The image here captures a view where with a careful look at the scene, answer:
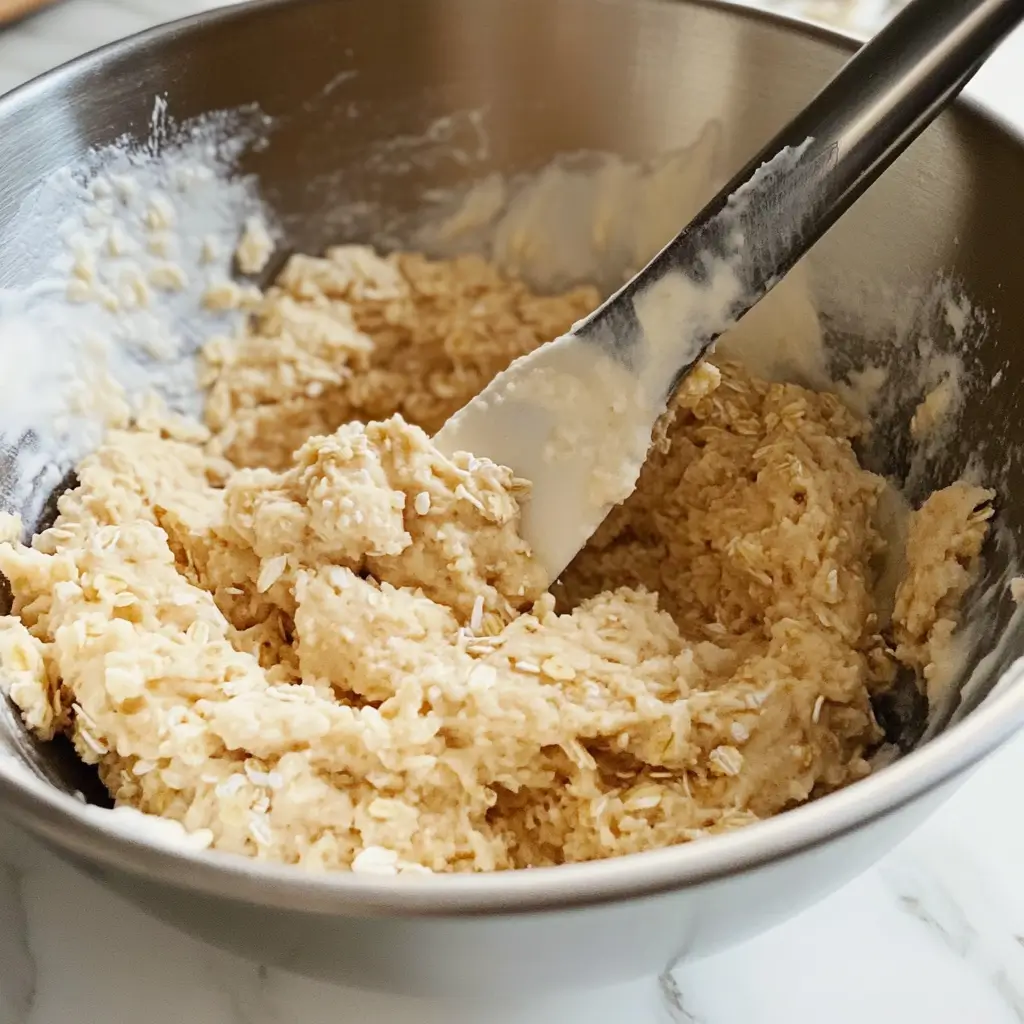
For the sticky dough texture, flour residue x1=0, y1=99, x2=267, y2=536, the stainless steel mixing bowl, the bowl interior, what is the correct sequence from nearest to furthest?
the stainless steel mixing bowl, the sticky dough texture, the bowl interior, flour residue x1=0, y1=99, x2=267, y2=536

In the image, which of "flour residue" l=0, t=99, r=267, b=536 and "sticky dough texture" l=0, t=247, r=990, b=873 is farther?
"flour residue" l=0, t=99, r=267, b=536

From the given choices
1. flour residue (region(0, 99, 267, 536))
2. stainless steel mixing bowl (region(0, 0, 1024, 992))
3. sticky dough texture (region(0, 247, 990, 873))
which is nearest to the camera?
stainless steel mixing bowl (region(0, 0, 1024, 992))

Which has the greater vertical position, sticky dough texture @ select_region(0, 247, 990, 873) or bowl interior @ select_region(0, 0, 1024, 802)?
bowl interior @ select_region(0, 0, 1024, 802)

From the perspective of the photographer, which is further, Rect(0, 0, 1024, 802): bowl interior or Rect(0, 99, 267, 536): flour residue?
Rect(0, 99, 267, 536): flour residue

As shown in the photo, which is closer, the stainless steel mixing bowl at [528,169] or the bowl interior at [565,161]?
the stainless steel mixing bowl at [528,169]

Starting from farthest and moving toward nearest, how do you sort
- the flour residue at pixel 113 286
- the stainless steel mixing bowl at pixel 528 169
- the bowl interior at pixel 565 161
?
the flour residue at pixel 113 286, the bowl interior at pixel 565 161, the stainless steel mixing bowl at pixel 528 169

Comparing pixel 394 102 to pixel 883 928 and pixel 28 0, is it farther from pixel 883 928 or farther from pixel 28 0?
pixel 883 928

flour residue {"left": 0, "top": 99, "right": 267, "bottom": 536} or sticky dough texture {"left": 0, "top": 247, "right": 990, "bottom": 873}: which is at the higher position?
flour residue {"left": 0, "top": 99, "right": 267, "bottom": 536}
